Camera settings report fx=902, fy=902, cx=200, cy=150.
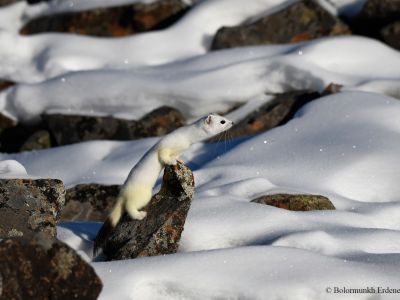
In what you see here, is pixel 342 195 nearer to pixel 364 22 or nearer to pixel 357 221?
pixel 357 221

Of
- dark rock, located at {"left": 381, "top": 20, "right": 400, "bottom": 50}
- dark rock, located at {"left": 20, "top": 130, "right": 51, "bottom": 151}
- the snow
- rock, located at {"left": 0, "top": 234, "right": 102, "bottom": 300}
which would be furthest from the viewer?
dark rock, located at {"left": 381, "top": 20, "right": 400, "bottom": 50}

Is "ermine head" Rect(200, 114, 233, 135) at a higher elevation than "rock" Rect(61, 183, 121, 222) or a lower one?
higher

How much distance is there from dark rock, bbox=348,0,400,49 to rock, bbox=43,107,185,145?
3.30 metres

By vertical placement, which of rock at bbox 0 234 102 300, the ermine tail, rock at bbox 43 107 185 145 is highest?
rock at bbox 0 234 102 300

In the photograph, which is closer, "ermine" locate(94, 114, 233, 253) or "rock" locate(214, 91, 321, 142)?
"ermine" locate(94, 114, 233, 253)

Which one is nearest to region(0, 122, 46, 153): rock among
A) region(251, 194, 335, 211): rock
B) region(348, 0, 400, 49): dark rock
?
region(348, 0, 400, 49): dark rock

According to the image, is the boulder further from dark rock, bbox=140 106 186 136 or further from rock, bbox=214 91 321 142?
dark rock, bbox=140 106 186 136

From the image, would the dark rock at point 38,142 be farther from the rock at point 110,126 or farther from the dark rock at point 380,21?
the dark rock at point 380,21

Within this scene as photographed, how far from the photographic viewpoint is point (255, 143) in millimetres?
9141

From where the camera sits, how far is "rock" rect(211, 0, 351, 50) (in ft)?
42.7

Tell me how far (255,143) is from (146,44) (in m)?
5.04

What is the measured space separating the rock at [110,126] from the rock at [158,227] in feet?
14.9

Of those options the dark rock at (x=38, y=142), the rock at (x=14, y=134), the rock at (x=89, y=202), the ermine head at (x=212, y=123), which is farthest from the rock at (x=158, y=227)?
the rock at (x=14, y=134)

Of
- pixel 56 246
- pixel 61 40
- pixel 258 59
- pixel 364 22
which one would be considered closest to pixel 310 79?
pixel 258 59
